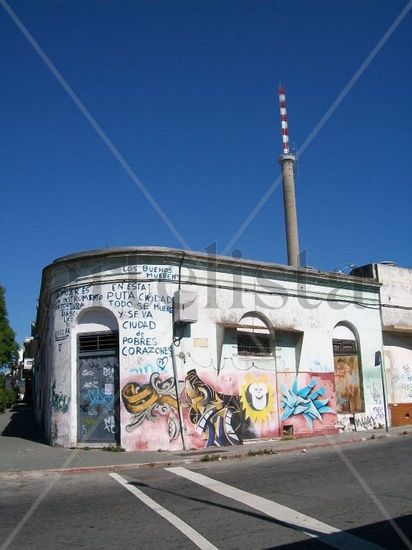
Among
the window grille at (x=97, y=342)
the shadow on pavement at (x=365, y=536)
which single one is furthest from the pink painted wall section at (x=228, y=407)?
the shadow on pavement at (x=365, y=536)

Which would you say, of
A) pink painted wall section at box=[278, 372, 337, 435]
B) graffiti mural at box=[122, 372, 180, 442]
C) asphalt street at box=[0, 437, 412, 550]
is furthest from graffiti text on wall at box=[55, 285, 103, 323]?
pink painted wall section at box=[278, 372, 337, 435]

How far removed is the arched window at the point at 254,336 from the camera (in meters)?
18.2

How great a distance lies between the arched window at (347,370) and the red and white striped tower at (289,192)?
50.4 ft

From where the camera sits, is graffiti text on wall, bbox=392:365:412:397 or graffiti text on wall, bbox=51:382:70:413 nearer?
graffiti text on wall, bbox=51:382:70:413

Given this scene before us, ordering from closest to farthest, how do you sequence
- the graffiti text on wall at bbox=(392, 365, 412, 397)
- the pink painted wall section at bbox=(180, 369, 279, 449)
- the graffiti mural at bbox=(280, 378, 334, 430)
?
1. the pink painted wall section at bbox=(180, 369, 279, 449)
2. the graffiti mural at bbox=(280, 378, 334, 430)
3. the graffiti text on wall at bbox=(392, 365, 412, 397)

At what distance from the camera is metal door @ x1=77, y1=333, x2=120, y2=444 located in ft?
53.5

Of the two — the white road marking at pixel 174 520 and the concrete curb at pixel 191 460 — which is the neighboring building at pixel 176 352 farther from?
the white road marking at pixel 174 520

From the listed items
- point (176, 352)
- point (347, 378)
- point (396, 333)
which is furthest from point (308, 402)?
point (396, 333)

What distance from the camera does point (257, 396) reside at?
59.3 feet

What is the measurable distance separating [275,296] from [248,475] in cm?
873

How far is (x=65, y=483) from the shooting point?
10977mm

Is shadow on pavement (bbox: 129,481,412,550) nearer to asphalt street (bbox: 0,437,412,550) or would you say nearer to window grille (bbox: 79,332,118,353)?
asphalt street (bbox: 0,437,412,550)

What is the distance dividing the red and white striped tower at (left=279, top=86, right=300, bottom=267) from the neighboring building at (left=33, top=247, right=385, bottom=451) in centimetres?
1788

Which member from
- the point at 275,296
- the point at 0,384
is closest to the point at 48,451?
the point at 275,296
